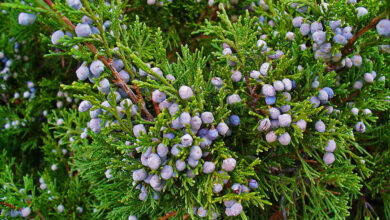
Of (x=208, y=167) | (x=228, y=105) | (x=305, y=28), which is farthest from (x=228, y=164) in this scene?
(x=305, y=28)

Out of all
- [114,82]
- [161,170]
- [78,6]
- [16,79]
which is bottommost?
[16,79]

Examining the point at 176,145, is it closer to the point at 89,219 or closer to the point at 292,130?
the point at 292,130

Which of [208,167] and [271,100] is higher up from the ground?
[271,100]

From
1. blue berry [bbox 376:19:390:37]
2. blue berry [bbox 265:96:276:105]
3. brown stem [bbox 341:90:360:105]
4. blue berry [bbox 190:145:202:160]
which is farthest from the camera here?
brown stem [bbox 341:90:360:105]

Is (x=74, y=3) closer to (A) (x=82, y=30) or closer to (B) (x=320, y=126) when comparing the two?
(A) (x=82, y=30)

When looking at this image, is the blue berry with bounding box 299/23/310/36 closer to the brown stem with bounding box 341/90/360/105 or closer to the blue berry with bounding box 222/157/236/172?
the brown stem with bounding box 341/90/360/105

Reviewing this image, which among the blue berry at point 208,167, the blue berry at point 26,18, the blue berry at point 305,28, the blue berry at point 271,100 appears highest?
the blue berry at point 26,18

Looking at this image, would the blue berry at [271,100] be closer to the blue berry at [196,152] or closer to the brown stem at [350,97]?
the blue berry at [196,152]

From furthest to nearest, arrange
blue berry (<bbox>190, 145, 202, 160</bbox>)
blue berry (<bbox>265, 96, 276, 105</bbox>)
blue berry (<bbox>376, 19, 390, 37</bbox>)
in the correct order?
blue berry (<bbox>265, 96, 276, 105</bbox>), blue berry (<bbox>190, 145, 202, 160</bbox>), blue berry (<bbox>376, 19, 390, 37</bbox>)

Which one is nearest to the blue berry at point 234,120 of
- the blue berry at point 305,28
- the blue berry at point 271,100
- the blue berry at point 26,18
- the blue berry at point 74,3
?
the blue berry at point 271,100

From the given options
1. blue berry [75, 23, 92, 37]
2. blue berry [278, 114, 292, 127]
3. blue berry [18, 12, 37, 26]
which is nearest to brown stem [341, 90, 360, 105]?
blue berry [278, 114, 292, 127]

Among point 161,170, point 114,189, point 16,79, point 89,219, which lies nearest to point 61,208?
point 89,219
